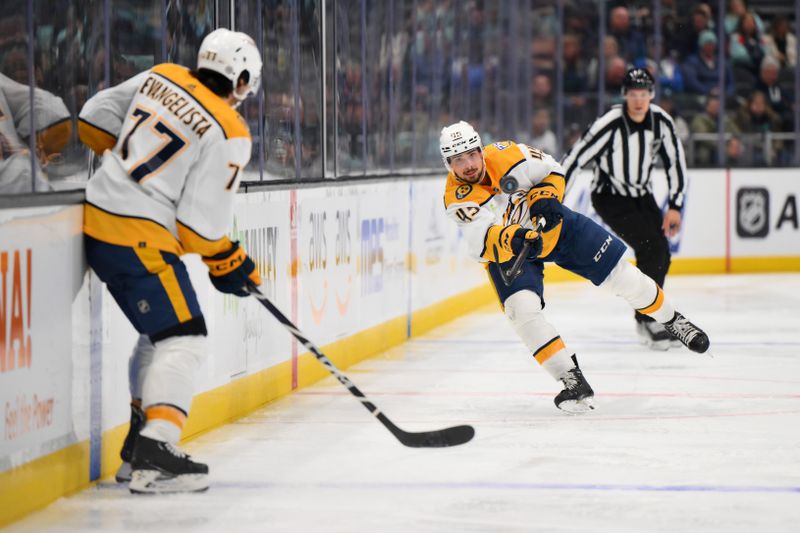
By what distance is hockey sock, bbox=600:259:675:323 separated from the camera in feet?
18.8

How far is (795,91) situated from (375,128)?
628 cm

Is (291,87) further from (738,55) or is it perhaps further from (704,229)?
(738,55)

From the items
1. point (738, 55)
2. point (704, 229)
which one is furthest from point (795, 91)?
point (704, 229)

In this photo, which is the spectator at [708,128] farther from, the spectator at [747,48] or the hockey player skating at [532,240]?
the hockey player skating at [532,240]

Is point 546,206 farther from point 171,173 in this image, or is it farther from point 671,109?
point 671,109

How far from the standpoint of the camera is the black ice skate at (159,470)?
3945 millimetres

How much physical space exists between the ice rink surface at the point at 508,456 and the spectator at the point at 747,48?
21.5 feet

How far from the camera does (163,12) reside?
5324 millimetres

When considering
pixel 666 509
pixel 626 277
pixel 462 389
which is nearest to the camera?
pixel 666 509

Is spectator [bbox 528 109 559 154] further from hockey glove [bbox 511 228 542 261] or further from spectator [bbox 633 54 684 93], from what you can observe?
hockey glove [bbox 511 228 542 261]

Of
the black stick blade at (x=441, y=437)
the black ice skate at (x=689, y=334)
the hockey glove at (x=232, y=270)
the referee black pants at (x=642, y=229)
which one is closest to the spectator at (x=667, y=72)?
the referee black pants at (x=642, y=229)

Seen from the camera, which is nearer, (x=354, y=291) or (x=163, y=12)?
(x=163, y=12)

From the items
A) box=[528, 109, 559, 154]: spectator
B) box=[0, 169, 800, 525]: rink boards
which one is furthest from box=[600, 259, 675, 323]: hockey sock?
box=[528, 109, 559, 154]: spectator

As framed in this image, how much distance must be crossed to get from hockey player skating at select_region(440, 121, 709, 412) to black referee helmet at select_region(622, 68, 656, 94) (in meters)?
1.72
